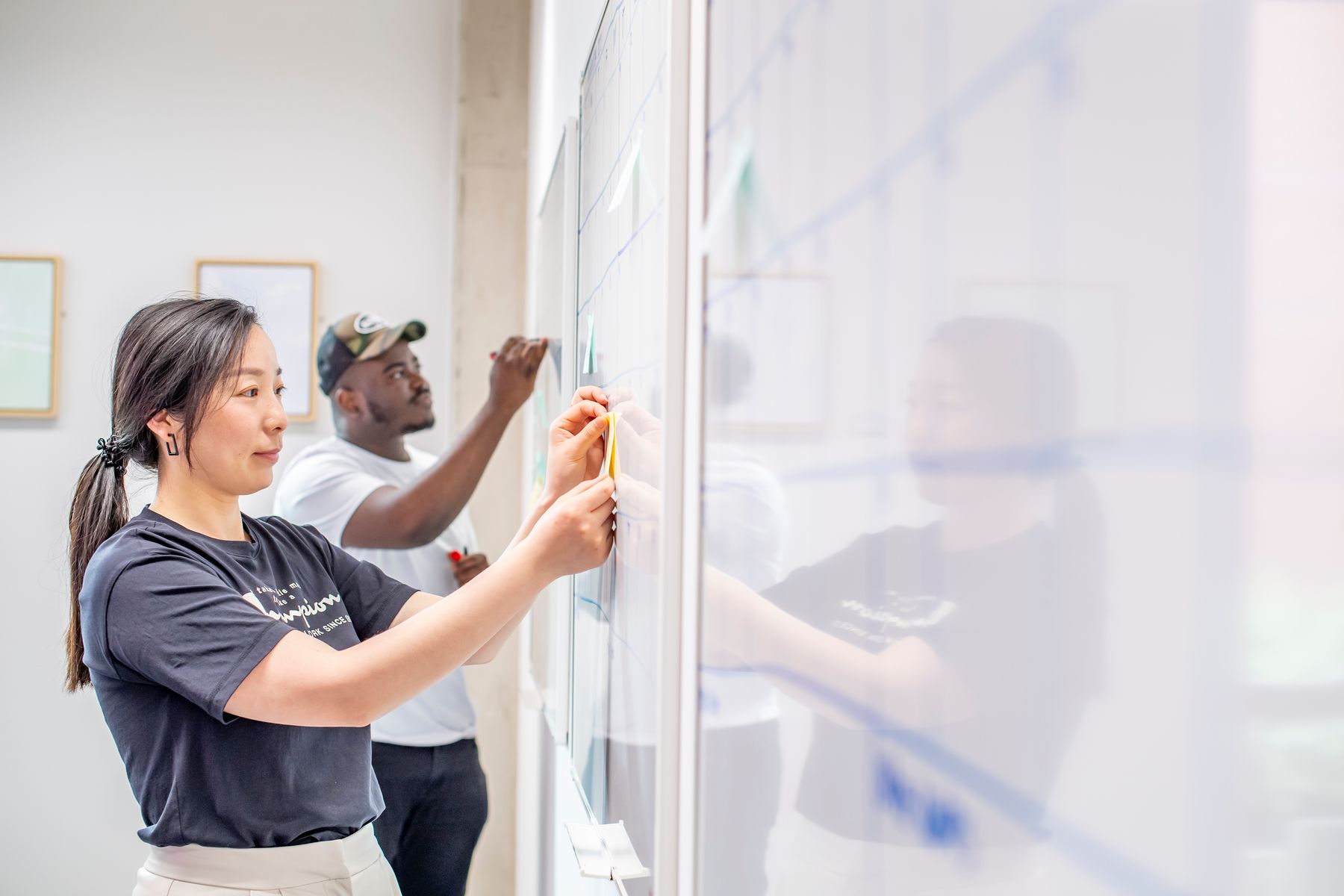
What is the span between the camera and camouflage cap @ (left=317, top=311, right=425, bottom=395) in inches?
82.1

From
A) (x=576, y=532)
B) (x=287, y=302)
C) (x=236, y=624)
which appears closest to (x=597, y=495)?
(x=576, y=532)

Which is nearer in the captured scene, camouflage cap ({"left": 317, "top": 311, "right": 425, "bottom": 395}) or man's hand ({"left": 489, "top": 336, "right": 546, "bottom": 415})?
man's hand ({"left": 489, "top": 336, "right": 546, "bottom": 415})

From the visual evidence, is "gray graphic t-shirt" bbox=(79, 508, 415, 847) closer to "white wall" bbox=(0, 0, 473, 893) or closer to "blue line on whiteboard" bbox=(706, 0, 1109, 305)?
"blue line on whiteboard" bbox=(706, 0, 1109, 305)

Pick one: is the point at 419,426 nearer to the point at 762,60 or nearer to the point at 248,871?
the point at 248,871

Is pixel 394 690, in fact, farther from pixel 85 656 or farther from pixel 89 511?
pixel 89 511

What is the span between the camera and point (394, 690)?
0.94m

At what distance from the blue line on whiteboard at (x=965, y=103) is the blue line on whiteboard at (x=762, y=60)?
0.09 meters

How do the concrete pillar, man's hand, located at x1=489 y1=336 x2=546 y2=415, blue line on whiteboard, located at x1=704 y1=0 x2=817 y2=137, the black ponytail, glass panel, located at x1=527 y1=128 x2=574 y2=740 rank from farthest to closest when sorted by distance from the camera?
the concrete pillar < man's hand, located at x1=489 y1=336 x2=546 y2=415 < glass panel, located at x1=527 y1=128 x2=574 y2=740 < the black ponytail < blue line on whiteboard, located at x1=704 y1=0 x2=817 y2=137

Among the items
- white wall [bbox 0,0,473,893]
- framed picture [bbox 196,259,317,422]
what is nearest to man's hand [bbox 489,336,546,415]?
white wall [bbox 0,0,473,893]

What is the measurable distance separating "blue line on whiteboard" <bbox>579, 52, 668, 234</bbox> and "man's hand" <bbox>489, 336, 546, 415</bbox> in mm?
566

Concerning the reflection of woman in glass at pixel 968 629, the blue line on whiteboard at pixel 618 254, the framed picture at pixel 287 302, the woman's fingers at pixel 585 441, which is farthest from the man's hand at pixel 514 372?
the reflection of woman in glass at pixel 968 629

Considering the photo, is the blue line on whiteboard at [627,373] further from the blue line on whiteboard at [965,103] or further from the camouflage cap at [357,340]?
the camouflage cap at [357,340]

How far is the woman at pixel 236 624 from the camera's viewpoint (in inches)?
37.1

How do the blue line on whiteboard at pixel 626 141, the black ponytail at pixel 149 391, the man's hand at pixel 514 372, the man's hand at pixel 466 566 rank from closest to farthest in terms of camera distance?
the blue line on whiteboard at pixel 626 141 < the black ponytail at pixel 149 391 < the man's hand at pixel 514 372 < the man's hand at pixel 466 566
